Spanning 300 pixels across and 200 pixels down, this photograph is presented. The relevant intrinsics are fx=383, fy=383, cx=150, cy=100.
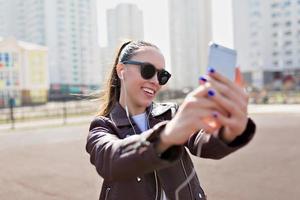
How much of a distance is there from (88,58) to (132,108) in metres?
93.5

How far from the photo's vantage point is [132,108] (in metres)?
1.68

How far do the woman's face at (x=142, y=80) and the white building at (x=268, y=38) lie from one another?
227 ft

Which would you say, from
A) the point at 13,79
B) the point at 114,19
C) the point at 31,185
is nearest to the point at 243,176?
the point at 31,185

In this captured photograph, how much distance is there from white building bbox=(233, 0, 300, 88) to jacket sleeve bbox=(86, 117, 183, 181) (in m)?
69.6

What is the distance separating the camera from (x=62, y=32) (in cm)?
9194

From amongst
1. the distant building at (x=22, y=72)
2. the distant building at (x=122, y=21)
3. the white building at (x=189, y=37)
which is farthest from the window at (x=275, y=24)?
the distant building at (x=22, y=72)

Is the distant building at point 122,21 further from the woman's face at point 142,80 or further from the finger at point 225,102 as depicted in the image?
the finger at point 225,102

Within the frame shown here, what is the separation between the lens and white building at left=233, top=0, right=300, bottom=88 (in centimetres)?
7081

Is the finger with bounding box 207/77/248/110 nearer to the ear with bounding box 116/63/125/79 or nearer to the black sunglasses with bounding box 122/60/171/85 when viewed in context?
the black sunglasses with bounding box 122/60/171/85

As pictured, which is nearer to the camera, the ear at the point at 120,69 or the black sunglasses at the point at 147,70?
the black sunglasses at the point at 147,70

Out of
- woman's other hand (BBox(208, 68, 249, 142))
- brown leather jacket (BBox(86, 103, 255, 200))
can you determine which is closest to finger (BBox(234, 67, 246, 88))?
woman's other hand (BBox(208, 68, 249, 142))

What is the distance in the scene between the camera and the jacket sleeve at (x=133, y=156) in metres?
1.06

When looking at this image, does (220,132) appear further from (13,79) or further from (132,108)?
(13,79)

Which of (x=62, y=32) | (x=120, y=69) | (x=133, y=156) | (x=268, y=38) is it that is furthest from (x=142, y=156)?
(x=62, y=32)
